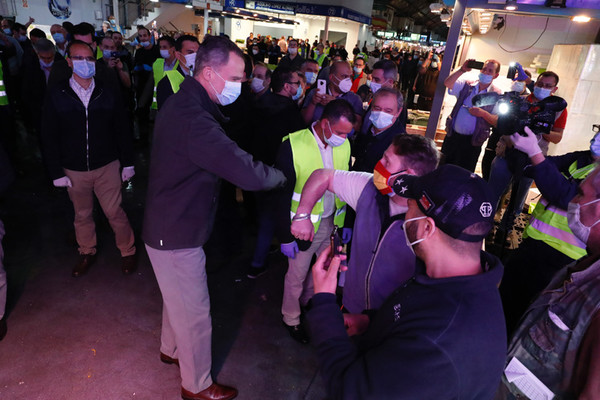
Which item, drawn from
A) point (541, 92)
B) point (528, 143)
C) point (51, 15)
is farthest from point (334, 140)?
point (51, 15)

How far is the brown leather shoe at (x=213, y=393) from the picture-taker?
2473 mm

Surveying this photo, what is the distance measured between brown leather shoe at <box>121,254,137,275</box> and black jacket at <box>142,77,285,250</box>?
1763 mm

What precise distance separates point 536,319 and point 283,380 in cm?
176

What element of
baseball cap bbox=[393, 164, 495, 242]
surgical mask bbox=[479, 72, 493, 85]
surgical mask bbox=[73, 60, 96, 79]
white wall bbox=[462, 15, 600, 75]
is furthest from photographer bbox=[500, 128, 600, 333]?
white wall bbox=[462, 15, 600, 75]

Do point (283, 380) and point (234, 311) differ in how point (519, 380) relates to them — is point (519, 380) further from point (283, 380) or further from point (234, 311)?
point (234, 311)

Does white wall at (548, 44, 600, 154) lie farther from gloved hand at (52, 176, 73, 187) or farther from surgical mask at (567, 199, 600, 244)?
gloved hand at (52, 176, 73, 187)

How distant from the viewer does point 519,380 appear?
168 centimetres

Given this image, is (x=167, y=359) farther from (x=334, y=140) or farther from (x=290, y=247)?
(x=334, y=140)

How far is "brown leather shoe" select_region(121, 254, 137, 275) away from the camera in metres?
3.72

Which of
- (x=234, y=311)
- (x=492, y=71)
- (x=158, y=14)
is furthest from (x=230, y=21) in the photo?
(x=234, y=311)

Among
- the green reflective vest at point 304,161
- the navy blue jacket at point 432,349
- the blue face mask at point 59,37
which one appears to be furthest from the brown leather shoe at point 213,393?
the blue face mask at point 59,37

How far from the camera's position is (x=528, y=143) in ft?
8.67

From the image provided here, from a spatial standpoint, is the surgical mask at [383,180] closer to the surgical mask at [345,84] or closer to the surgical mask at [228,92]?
the surgical mask at [228,92]

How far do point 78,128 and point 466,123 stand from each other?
4800 millimetres
